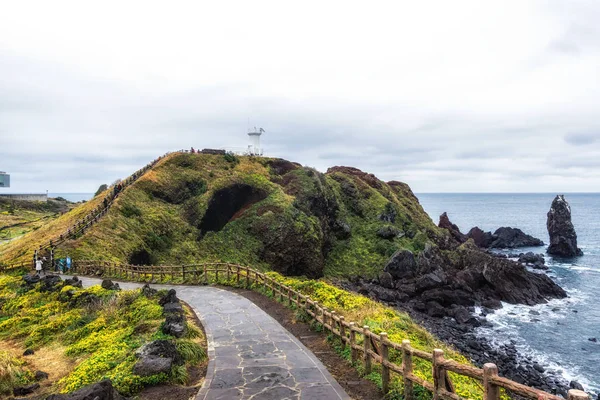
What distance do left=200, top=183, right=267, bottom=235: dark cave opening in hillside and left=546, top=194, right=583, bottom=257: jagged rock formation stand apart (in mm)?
61798

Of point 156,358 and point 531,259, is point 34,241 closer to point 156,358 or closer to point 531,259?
point 156,358

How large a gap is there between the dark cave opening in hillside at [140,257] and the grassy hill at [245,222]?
4.1 inches

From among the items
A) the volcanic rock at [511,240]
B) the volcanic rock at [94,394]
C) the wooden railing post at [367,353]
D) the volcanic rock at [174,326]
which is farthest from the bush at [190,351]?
the volcanic rock at [511,240]

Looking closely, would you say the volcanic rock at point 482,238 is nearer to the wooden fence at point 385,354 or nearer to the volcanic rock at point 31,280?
the wooden fence at point 385,354

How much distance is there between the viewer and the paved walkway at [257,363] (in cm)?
995

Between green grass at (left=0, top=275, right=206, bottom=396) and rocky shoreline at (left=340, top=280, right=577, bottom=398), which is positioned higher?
green grass at (left=0, top=275, right=206, bottom=396)

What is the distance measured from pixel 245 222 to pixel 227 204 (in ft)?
16.4

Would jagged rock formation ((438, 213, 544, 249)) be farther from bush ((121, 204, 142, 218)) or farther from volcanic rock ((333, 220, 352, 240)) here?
bush ((121, 204, 142, 218))

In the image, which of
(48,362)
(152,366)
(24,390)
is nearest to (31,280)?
(48,362)

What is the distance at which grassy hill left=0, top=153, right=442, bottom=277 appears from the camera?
43.2m

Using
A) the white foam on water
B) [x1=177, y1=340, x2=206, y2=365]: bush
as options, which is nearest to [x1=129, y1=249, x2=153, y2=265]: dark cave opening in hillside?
[x1=177, y1=340, x2=206, y2=365]: bush

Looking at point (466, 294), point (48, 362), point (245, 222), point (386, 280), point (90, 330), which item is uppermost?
point (245, 222)

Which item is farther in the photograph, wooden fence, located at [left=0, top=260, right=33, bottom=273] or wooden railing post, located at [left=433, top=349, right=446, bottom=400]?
wooden fence, located at [left=0, top=260, right=33, bottom=273]

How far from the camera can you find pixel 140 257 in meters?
41.9
